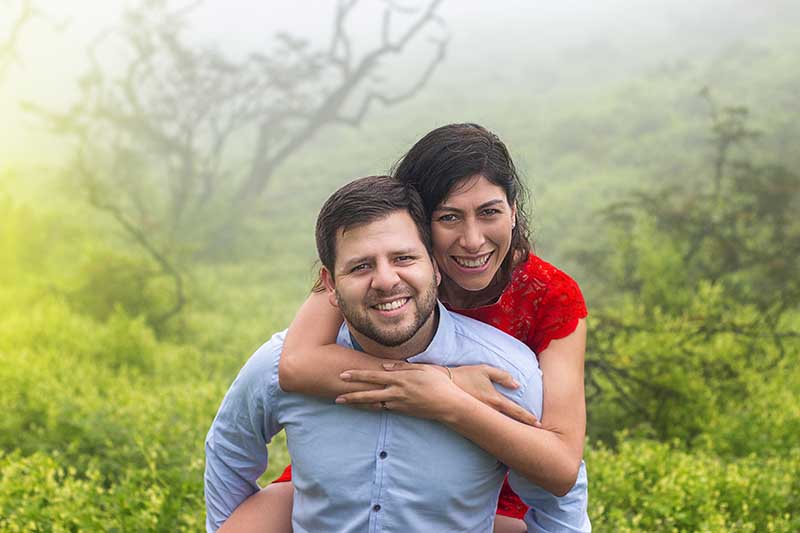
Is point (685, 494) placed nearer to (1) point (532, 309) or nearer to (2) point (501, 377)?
(1) point (532, 309)

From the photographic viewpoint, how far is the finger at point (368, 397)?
2213 millimetres

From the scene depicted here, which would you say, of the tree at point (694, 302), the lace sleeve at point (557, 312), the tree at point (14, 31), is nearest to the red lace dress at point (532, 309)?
the lace sleeve at point (557, 312)

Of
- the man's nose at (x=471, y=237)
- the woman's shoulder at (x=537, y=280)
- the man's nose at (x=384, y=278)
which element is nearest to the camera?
the man's nose at (x=384, y=278)

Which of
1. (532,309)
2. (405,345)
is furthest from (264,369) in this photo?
(532,309)

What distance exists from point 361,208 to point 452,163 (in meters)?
0.52

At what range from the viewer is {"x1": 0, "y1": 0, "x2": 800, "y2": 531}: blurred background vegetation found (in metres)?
5.27

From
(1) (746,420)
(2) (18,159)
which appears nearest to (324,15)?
(2) (18,159)

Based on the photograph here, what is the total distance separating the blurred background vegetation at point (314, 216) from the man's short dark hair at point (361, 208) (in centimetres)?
231

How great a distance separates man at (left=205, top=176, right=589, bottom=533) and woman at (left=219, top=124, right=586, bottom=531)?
6cm

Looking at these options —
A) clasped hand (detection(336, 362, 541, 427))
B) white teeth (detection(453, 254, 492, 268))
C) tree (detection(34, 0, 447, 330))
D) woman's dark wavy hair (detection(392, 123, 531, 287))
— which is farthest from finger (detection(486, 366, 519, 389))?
tree (detection(34, 0, 447, 330))

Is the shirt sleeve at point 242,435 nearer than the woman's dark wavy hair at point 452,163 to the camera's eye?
Yes

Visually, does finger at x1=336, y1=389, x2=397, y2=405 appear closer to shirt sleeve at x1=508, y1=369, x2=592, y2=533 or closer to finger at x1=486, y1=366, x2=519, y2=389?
finger at x1=486, y1=366, x2=519, y2=389

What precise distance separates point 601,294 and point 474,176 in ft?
28.9

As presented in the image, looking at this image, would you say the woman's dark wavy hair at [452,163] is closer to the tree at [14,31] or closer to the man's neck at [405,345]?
the man's neck at [405,345]
